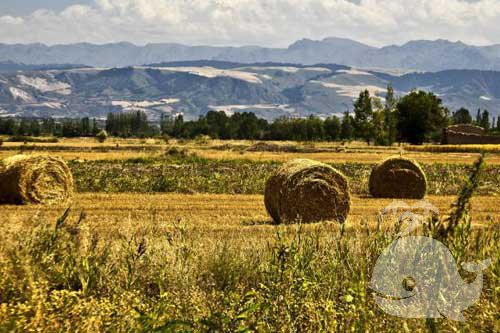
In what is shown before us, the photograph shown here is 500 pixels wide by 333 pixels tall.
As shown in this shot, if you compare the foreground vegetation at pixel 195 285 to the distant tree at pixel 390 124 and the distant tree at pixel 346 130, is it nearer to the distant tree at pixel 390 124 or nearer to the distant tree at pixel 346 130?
the distant tree at pixel 390 124

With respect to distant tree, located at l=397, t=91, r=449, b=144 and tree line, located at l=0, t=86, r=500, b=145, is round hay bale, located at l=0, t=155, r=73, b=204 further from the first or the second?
distant tree, located at l=397, t=91, r=449, b=144

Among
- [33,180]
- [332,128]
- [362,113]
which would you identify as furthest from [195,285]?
[332,128]

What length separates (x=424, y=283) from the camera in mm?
7164

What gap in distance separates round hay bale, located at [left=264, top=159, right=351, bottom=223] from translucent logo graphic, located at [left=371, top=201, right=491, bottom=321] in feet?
39.1

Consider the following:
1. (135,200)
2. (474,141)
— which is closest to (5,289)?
(135,200)

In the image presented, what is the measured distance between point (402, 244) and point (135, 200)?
710 inches

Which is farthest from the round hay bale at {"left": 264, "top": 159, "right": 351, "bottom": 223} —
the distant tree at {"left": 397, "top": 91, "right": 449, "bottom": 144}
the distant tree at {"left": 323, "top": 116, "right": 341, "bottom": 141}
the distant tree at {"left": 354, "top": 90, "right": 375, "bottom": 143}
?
the distant tree at {"left": 323, "top": 116, "right": 341, "bottom": 141}

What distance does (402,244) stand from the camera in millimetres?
7844

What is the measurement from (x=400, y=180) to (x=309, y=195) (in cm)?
999

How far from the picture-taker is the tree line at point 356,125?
9256cm

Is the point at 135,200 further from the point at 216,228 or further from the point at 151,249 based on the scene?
the point at 151,249

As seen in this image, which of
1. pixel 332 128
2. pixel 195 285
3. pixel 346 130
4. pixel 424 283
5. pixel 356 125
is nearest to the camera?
pixel 424 283

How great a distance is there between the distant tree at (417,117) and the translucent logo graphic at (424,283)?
86.6m

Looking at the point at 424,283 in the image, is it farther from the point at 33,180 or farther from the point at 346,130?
the point at 346,130
